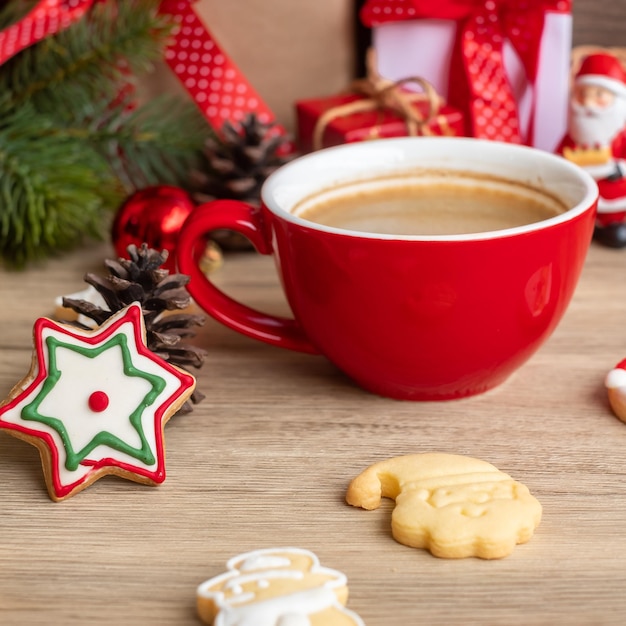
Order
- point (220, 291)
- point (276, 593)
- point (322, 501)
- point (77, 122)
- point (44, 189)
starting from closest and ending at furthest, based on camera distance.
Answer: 1. point (276, 593)
2. point (322, 501)
3. point (220, 291)
4. point (44, 189)
5. point (77, 122)

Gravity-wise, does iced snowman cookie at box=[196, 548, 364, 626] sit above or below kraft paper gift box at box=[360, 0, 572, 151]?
below

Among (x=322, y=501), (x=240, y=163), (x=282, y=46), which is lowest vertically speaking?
(x=322, y=501)

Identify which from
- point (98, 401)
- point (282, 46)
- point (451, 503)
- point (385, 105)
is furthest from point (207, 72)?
point (451, 503)

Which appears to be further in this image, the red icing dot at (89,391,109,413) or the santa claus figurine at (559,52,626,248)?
the santa claus figurine at (559,52,626,248)

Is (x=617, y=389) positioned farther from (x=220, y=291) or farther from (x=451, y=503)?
(x=220, y=291)

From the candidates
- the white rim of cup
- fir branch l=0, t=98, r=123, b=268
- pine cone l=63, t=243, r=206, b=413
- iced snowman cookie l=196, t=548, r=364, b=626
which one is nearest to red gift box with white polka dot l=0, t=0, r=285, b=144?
fir branch l=0, t=98, r=123, b=268

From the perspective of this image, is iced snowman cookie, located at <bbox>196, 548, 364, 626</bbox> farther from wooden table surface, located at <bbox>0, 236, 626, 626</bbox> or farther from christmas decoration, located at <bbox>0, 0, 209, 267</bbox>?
christmas decoration, located at <bbox>0, 0, 209, 267</bbox>

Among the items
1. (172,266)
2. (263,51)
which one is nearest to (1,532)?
(172,266)
